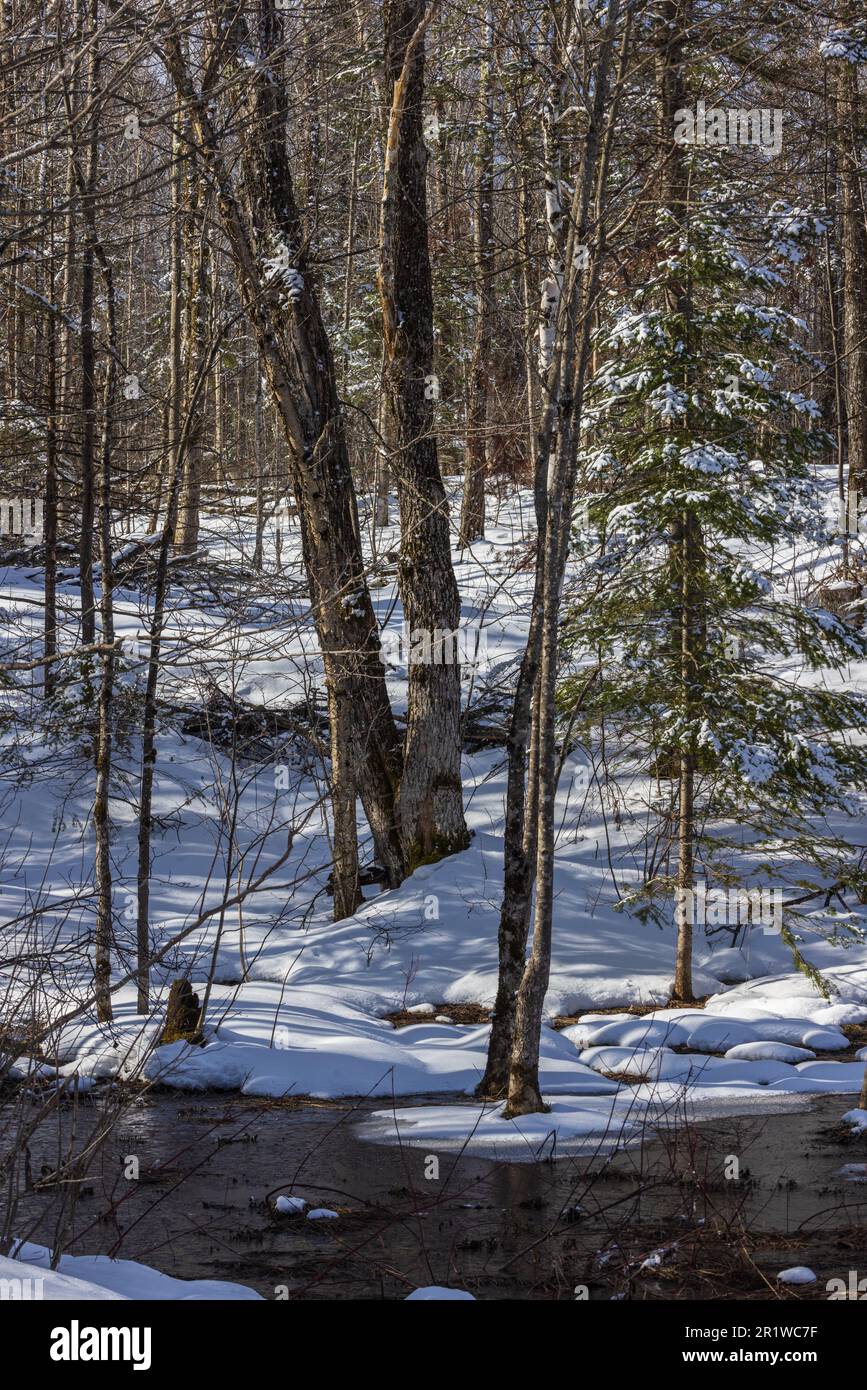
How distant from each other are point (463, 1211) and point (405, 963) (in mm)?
4876

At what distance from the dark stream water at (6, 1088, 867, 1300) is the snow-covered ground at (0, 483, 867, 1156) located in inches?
18.1

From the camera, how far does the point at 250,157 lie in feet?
35.4

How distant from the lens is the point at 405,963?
416 inches

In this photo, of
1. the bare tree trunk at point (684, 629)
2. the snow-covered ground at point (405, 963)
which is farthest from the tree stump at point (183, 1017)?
the bare tree trunk at point (684, 629)

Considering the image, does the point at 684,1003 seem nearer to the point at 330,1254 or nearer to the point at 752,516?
the point at 752,516

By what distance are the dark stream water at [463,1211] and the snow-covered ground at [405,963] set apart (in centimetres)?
46

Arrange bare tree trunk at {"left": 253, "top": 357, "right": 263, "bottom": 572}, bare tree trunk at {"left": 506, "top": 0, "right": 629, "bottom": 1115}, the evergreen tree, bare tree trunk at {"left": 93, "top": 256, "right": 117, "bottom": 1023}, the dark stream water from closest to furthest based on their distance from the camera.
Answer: the dark stream water → bare tree trunk at {"left": 506, "top": 0, "right": 629, "bottom": 1115} → bare tree trunk at {"left": 253, "top": 357, "right": 263, "bottom": 572} → bare tree trunk at {"left": 93, "top": 256, "right": 117, "bottom": 1023} → the evergreen tree

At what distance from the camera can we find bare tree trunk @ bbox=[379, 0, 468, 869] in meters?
11.2

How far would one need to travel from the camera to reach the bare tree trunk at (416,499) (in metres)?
11.2

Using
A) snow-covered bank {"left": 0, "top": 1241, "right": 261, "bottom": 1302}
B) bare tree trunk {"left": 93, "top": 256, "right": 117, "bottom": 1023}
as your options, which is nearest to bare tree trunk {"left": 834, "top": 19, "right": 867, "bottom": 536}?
bare tree trunk {"left": 93, "top": 256, "right": 117, "bottom": 1023}

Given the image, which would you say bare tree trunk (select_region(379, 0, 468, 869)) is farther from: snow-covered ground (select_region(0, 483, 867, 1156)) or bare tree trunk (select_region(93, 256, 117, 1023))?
bare tree trunk (select_region(93, 256, 117, 1023))

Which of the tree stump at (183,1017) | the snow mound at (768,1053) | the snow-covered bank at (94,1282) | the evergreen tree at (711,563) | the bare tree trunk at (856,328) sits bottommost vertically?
the snow mound at (768,1053)

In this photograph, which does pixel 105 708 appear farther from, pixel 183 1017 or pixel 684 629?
pixel 684 629

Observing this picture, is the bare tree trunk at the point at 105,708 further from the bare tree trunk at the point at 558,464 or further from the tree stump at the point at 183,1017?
the bare tree trunk at the point at 558,464
